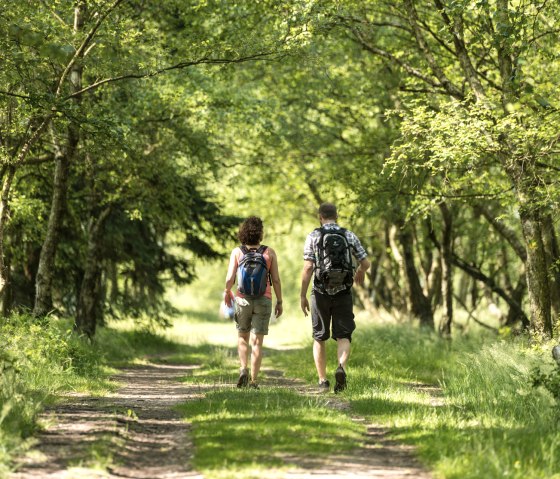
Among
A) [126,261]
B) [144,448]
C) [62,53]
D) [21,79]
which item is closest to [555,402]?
[144,448]

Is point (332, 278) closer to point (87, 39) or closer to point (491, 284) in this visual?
point (87, 39)

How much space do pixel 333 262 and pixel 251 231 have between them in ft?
3.72

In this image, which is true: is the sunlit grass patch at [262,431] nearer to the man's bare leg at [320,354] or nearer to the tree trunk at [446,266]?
the man's bare leg at [320,354]

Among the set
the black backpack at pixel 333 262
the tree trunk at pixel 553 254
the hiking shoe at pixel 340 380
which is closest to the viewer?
the hiking shoe at pixel 340 380

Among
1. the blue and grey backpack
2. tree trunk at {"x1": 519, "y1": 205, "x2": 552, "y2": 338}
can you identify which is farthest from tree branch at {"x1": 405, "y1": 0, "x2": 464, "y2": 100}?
the blue and grey backpack

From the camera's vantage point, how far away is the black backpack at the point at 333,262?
9891 mm

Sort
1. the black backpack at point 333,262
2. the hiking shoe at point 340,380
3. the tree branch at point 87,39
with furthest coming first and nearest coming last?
the tree branch at point 87,39, the black backpack at point 333,262, the hiking shoe at point 340,380

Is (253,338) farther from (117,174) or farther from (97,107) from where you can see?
(117,174)

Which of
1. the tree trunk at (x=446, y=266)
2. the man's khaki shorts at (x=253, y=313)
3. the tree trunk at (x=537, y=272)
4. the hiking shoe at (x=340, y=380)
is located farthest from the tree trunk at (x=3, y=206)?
the tree trunk at (x=446, y=266)

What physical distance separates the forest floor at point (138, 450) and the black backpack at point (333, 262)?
4.52ft

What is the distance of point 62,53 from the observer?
29.7 feet

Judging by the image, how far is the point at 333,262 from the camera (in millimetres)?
9883

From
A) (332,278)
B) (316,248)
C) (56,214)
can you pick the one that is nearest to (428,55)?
(316,248)

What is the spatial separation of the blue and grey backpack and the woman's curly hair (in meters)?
0.18
